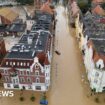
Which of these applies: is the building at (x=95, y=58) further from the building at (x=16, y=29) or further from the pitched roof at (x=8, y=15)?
the pitched roof at (x=8, y=15)

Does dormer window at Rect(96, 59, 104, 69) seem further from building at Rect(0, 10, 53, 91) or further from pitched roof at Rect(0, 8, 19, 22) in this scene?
pitched roof at Rect(0, 8, 19, 22)

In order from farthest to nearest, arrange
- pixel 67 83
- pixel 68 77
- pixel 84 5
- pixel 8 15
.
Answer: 1. pixel 84 5
2. pixel 8 15
3. pixel 68 77
4. pixel 67 83

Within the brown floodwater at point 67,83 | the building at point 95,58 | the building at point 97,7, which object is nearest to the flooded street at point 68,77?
the brown floodwater at point 67,83

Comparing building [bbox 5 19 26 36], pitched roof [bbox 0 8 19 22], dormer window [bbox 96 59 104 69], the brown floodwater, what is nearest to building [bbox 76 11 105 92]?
dormer window [bbox 96 59 104 69]

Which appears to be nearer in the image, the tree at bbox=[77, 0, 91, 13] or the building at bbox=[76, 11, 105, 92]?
the building at bbox=[76, 11, 105, 92]

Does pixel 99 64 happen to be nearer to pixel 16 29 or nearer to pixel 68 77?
pixel 68 77

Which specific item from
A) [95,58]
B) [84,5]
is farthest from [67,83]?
[84,5]

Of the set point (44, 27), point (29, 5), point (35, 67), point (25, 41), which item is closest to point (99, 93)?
point (35, 67)

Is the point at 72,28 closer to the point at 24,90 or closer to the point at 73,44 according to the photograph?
the point at 73,44

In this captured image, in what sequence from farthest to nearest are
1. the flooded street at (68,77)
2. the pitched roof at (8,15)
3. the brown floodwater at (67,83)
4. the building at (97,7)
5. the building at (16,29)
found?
1. the building at (97,7)
2. the pitched roof at (8,15)
3. the building at (16,29)
4. the flooded street at (68,77)
5. the brown floodwater at (67,83)
